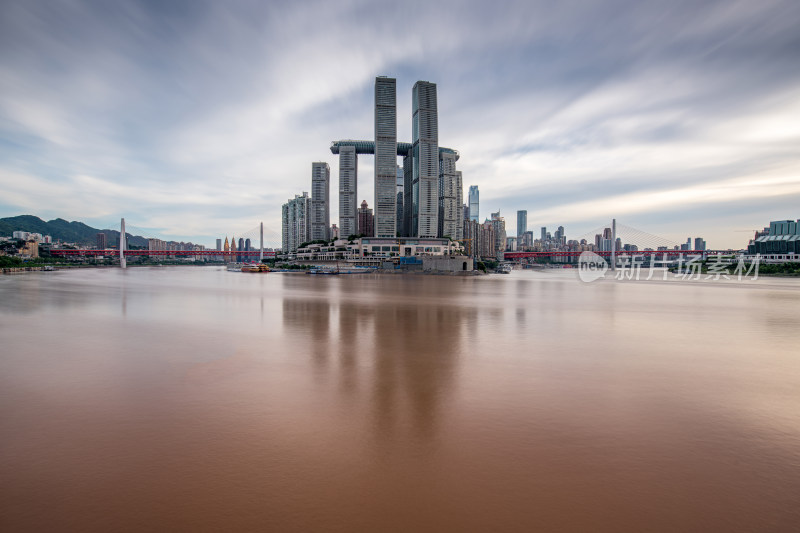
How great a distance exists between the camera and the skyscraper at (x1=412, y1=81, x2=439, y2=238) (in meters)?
144

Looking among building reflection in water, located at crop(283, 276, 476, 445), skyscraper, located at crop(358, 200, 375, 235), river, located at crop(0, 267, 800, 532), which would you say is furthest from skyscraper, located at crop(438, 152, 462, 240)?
river, located at crop(0, 267, 800, 532)

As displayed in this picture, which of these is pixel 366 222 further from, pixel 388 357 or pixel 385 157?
pixel 388 357

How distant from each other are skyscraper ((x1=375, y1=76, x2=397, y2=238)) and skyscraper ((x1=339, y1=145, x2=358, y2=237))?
2204 cm

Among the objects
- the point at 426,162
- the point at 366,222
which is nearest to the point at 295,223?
the point at 366,222

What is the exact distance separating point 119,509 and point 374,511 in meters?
3.35

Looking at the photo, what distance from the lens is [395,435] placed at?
6914mm

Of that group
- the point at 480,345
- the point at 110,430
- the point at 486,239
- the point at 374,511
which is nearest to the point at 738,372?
the point at 480,345

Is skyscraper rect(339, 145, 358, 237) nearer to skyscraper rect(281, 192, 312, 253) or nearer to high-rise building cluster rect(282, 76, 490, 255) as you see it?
high-rise building cluster rect(282, 76, 490, 255)

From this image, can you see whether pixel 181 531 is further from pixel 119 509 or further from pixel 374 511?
pixel 374 511

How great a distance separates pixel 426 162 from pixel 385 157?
17258 millimetres

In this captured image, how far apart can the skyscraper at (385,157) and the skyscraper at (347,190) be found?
72.3ft

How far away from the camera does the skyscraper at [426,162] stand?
144 metres

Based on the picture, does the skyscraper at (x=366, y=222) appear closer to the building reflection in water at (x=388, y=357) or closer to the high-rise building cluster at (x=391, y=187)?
the high-rise building cluster at (x=391, y=187)

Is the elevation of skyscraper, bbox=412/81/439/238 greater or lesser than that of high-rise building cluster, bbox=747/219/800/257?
greater
